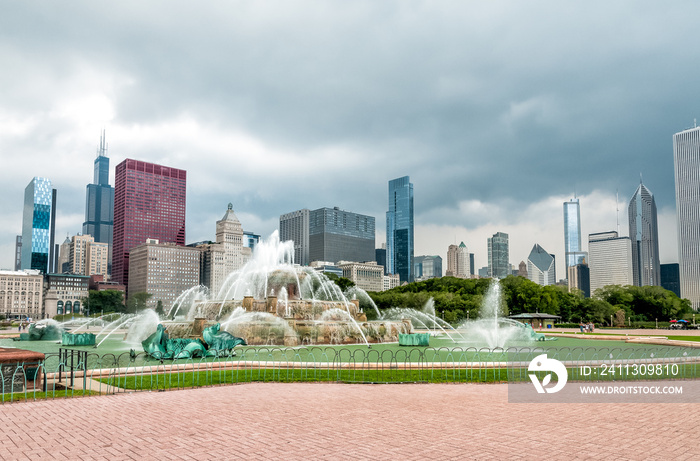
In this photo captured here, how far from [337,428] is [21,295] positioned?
710 feet

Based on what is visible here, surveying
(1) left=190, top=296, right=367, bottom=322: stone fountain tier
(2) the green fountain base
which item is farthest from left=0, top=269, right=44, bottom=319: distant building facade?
(1) left=190, top=296, right=367, bottom=322: stone fountain tier

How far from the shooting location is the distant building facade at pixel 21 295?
18725 centimetres

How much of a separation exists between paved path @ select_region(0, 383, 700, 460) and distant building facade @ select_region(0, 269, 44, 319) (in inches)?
8066

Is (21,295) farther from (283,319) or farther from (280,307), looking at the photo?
(283,319)

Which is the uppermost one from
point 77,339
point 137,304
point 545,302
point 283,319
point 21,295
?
point 283,319

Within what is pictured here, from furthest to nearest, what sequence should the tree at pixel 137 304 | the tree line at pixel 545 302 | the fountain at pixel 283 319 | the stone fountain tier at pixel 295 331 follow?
the tree at pixel 137 304 < the tree line at pixel 545 302 < the fountain at pixel 283 319 < the stone fountain tier at pixel 295 331

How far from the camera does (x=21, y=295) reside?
191 meters

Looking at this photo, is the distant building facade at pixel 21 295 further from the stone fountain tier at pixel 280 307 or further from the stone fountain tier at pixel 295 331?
the stone fountain tier at pixel 295 331

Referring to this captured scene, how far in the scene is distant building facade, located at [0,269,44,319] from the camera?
187 meters

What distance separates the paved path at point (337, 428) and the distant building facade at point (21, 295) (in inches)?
8066

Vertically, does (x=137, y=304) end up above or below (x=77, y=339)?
below

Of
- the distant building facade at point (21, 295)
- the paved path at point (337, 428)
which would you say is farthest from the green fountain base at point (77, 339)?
the distant building facade at point (21, 295)

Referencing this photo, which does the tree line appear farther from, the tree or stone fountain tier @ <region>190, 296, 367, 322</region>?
the tree

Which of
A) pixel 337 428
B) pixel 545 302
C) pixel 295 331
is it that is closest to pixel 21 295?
pixel 545 302
